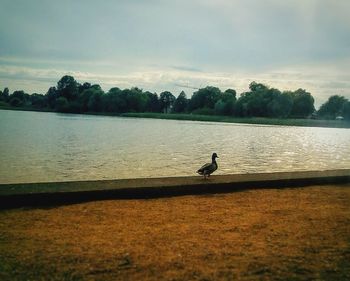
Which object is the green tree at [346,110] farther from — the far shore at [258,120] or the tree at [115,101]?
the tree at [115,101]

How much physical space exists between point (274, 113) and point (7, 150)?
10089 cm

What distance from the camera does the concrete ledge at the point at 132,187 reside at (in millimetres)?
6918

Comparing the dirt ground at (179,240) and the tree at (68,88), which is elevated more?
the tree at (68,88)

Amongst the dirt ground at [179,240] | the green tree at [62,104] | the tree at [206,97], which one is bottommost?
the dirt ground at [179,240]

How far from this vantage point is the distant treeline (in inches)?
4606

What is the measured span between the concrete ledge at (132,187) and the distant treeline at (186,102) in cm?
10510

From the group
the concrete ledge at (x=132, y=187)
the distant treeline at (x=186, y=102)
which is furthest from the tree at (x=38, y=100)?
the concrete ledge at (x=132, y=187)

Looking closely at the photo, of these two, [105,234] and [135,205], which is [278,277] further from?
[135,205]

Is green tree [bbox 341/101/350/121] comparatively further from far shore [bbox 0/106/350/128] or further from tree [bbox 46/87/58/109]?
tree [bbox 46/87/58/109]

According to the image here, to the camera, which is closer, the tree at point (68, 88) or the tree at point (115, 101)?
the tree at point (115, 101)

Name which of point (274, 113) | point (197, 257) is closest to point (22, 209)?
point (197, 257)

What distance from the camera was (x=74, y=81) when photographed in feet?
534

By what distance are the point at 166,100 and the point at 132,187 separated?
159255mm

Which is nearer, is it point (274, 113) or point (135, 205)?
point (135, 205)
